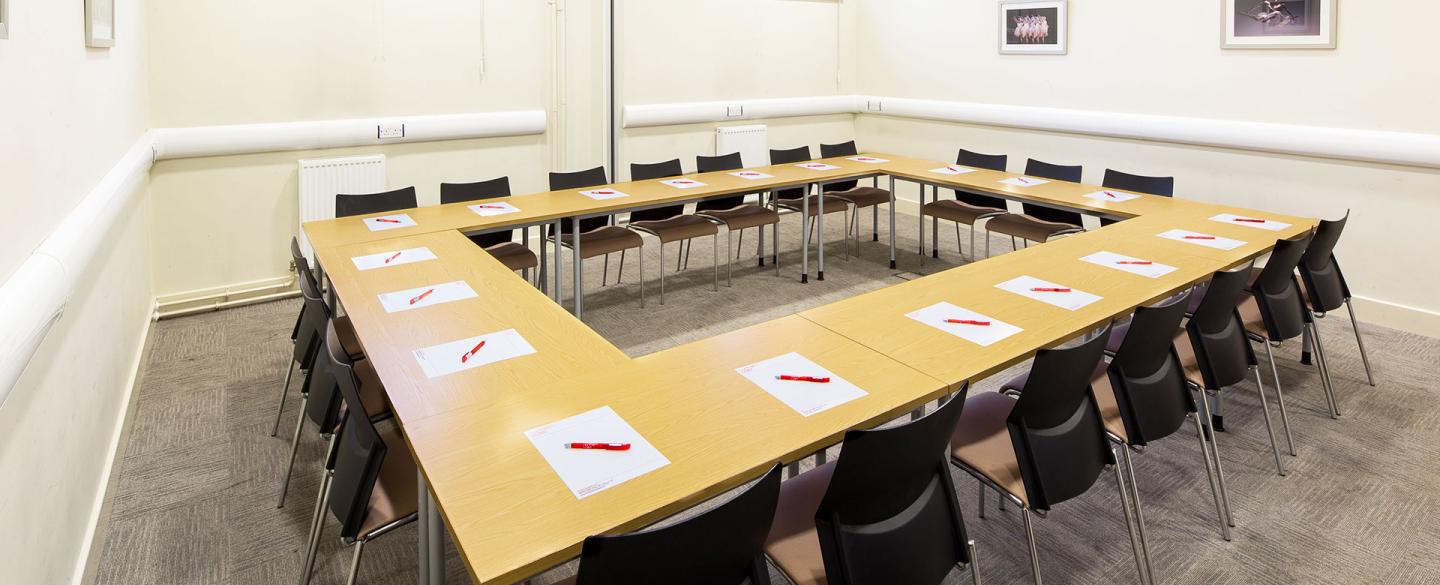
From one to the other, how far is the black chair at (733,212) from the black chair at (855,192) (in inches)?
27.8

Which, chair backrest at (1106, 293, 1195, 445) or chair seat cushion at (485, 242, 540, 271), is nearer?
chair backrest at (1106, 293, 1195, 445)

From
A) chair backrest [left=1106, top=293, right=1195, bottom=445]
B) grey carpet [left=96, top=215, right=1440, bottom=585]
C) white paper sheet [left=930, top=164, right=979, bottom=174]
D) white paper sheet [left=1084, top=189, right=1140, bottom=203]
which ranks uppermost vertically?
white paper sheet [left=930, top=164, right=979, bottom=174]

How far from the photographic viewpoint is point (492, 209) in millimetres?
4398

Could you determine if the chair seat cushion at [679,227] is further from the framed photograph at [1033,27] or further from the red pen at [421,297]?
the framed photograph at [1033,27]

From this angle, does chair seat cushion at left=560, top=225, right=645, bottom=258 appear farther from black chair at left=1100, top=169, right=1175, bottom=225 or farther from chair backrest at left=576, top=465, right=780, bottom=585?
chair backrest at left=576, top=465, right=780, bottom=585

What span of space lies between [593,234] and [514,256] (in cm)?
54

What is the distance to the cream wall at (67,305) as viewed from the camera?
1982 millimetres

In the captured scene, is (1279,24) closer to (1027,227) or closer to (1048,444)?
(1027,227)

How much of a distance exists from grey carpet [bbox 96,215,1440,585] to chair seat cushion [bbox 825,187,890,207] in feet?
8.07

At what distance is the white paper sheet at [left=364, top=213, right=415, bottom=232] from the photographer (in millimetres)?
3955

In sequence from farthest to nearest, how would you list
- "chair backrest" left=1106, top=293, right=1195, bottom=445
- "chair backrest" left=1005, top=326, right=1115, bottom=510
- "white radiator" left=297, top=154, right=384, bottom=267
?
"white radiator" left=297, top=154, right=384, bottom=267 < "chair backrest" left=1106, top=293, right=1195, bottom=445 < "chair backrest" left=1005, top=326, right=1115, bottom=510

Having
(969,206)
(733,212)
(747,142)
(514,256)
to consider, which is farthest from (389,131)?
(969,206)

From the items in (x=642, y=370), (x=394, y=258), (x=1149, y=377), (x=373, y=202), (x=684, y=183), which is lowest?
(x=1149, y=377)

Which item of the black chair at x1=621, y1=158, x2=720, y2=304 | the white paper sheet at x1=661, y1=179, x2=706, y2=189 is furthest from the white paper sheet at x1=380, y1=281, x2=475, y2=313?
the white paper sheet at x1=661, y1=179, x2=706, y2=189
